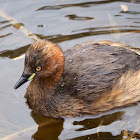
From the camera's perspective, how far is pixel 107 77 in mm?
6551

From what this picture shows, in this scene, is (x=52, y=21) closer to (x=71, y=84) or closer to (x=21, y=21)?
(x=21, y=21)

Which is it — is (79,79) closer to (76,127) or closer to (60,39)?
(76,127)

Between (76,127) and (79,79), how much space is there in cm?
88

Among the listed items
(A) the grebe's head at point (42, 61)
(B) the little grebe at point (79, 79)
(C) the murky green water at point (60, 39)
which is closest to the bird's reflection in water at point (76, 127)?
(C) the murky green water at point (60, 39)

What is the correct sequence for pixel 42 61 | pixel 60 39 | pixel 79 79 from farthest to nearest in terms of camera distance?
1. pixel 60 39
2. pixel 79 79
3. pixel 42 61

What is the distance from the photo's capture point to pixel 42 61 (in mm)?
6324

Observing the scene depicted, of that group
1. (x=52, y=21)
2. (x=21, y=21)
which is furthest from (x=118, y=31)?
(x=21, y=21)

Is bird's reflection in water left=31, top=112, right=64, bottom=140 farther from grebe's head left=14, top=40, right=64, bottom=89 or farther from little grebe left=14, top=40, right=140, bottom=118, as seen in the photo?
grebe's head left=14, top=40, right=64, bottom=89

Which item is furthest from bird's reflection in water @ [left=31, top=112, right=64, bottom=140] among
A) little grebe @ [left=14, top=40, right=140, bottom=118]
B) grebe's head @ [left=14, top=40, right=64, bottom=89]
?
grebe's head @ [left=14, top=40, right=64, bottom=89]

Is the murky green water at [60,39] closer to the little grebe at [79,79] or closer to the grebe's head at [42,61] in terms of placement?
the little grebe at [79,79]

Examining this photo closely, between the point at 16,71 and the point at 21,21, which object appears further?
the point at 21,21

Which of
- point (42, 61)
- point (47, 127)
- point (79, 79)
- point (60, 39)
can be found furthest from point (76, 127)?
point (60, 39)

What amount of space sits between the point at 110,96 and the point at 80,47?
1121mm

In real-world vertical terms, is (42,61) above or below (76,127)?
above
